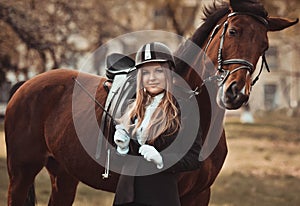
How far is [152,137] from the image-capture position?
3051mm

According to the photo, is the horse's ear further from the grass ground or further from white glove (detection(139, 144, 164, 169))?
the grass ground

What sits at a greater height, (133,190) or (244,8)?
(244,8)

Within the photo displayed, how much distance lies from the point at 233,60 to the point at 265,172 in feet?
23.6

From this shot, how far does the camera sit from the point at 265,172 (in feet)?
33.7

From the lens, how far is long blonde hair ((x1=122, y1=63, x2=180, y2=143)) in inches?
120

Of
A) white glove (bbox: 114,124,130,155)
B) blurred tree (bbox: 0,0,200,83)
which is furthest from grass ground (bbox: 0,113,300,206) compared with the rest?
white glove (bbox: 114,124,130,155)

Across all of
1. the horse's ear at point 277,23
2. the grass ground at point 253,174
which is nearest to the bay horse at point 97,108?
the horse's ear at point 277,23

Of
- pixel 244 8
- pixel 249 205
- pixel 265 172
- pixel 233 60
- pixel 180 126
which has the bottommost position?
pixel 265 172

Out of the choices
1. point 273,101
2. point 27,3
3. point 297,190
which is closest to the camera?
point 297,190

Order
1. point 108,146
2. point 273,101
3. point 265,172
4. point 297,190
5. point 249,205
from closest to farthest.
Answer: point 108,146 < point 249,205 < point 297,190 < point 265,172 < point 273,101

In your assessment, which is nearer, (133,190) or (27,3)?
(133,190)

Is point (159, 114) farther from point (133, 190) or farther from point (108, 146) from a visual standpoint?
point (108, 146)

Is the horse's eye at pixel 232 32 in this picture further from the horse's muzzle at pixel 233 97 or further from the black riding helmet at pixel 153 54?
the black riding helmet at pixel 153 54

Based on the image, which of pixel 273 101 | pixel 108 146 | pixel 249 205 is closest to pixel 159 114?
pixel 108 146
